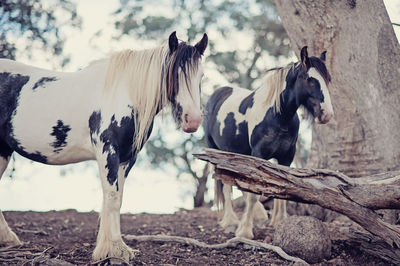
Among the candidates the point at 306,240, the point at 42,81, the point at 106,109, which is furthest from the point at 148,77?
the point at 306,240

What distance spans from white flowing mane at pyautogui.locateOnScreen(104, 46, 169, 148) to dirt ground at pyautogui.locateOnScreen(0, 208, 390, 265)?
1277mm

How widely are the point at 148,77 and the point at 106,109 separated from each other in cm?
49

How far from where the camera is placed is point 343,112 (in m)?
5.79

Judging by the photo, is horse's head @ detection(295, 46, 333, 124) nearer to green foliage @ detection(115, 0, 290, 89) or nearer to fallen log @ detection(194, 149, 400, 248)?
fallen log @ detection(194, 149, 400, 248)

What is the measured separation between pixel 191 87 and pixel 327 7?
2.89 m

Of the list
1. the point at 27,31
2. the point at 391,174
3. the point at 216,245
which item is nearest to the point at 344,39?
the point at 391,174

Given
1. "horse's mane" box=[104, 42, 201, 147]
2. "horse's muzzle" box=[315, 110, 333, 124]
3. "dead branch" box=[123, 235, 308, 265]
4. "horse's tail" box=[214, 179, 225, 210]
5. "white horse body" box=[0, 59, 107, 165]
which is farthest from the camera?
"horse's tail" box=[214, 179, 225, 210]

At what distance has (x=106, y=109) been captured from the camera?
13.0 feet

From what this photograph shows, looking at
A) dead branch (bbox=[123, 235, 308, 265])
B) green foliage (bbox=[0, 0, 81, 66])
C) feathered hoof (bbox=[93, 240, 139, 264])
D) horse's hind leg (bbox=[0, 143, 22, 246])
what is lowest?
dead branch (bbox=[123, 235, 308, 265])

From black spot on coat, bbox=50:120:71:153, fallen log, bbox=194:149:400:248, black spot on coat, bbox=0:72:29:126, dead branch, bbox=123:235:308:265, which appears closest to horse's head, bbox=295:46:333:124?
fallen log, bbox=194:149:400:248

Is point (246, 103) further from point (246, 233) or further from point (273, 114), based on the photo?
point (246, 233)

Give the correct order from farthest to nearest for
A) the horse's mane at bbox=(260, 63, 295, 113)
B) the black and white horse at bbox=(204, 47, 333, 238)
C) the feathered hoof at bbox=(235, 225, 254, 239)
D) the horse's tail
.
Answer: the horse's tail
the feathered hoof at bbox=(235, 225, 254, 239)
the horse's mane at bbox=(260, 63, 295, 113)
the black and white horse at bbox=(204, 47, 333, 238)

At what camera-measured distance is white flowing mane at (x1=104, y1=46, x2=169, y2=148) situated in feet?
12.8

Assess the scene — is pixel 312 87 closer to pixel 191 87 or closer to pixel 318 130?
pixel 191 87
